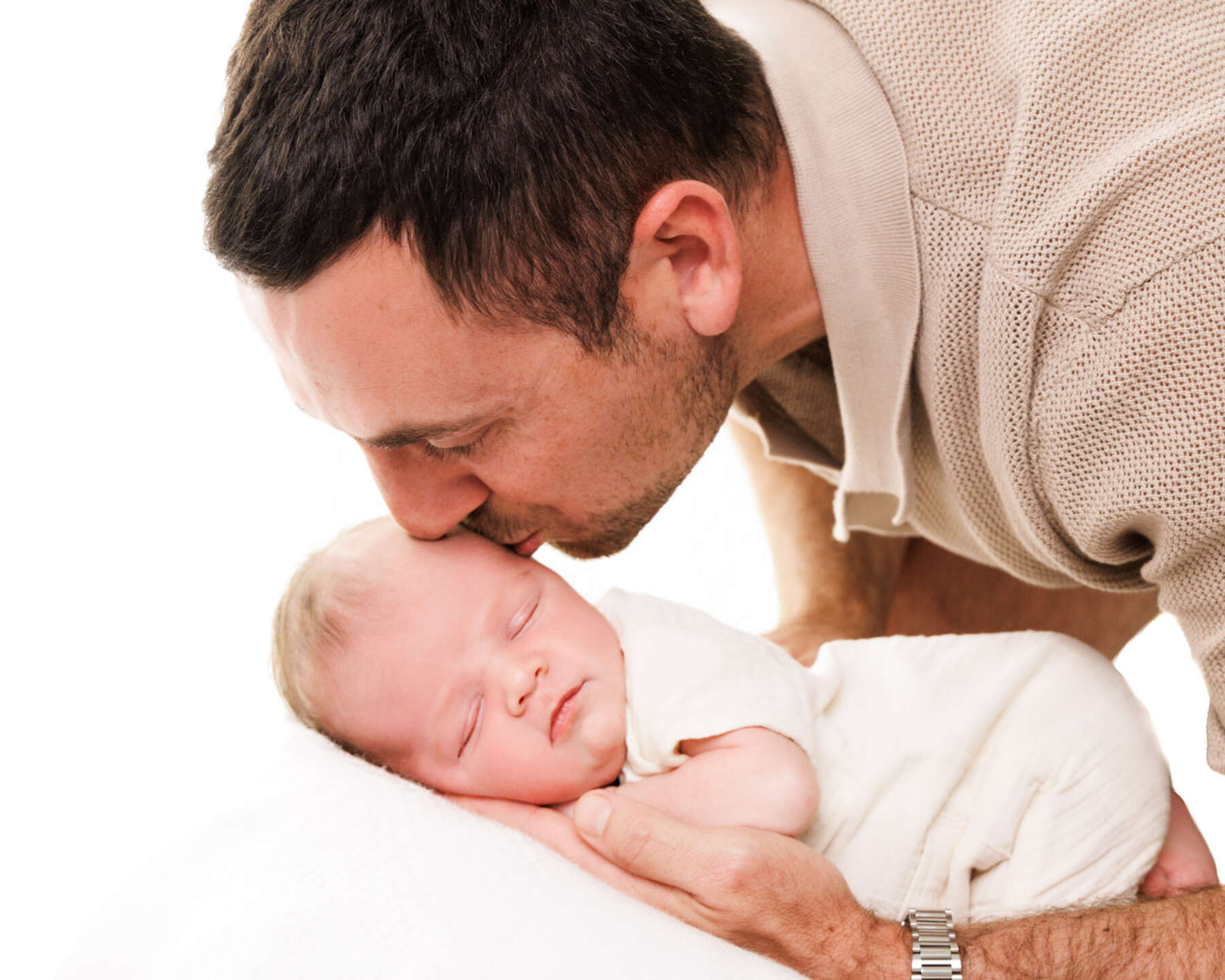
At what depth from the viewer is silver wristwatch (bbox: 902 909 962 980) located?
1.28 m

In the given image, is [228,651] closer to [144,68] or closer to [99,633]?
[99,633]

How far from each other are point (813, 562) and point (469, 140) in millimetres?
1141

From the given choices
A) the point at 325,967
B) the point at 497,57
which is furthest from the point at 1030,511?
the point at 325,967

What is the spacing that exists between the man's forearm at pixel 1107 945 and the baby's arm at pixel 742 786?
228 mm

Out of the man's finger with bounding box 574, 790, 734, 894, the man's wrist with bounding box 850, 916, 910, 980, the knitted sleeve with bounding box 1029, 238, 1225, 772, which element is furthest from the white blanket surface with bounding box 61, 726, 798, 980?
the knitted sleeve with bounding box 1029, 238, 1225, 772

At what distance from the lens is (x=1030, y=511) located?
155 cm

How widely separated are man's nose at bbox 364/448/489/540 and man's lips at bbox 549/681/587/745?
11.1 inches

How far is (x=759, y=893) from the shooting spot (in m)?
1.26

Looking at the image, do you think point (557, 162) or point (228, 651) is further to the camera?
point (228, 651)

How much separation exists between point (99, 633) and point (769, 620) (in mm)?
1446

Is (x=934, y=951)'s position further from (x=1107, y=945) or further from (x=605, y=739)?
(x=605, y=739)

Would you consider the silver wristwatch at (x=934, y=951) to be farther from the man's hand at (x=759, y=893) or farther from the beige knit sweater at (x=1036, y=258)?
the beige knit sweater at (x=1036, y=258)

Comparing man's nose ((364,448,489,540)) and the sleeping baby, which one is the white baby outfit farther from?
man's nose ((364,448,489,540))

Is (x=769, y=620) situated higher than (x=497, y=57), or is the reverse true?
(x=497, y=57)
